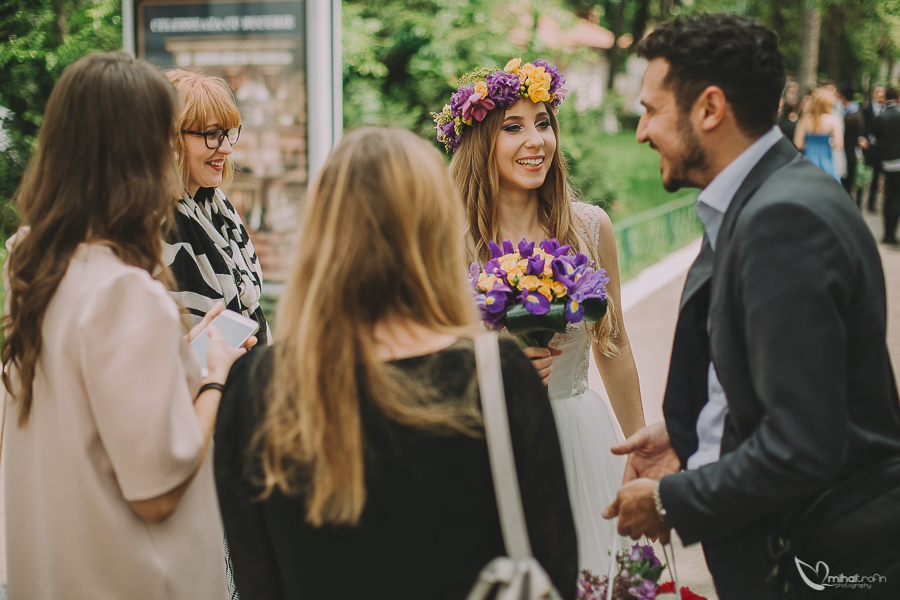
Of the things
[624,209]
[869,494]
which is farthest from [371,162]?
[624,209]

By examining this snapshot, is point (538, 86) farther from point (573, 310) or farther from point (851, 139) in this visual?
point (851, 139)

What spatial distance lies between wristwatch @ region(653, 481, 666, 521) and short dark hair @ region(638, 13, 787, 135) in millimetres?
847

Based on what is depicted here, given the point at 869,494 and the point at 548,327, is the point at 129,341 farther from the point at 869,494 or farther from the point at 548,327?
the point at 869,494

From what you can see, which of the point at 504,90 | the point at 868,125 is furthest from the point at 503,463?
the point at 868,125

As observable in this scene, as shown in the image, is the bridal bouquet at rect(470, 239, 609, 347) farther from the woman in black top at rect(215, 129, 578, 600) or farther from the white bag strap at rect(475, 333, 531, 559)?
the white bag strap at rect(475, 333, 531, 559)

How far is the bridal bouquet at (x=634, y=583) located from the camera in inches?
74.4

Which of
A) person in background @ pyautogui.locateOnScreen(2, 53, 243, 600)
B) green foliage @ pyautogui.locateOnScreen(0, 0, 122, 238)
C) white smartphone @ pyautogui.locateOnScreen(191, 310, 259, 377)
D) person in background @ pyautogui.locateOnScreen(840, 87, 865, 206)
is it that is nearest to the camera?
person in background @ pyautogui.locateOnScreen(2, 53, 243, 600)

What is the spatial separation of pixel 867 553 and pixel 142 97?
1886 mm

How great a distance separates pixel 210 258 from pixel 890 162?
1084 centimetres

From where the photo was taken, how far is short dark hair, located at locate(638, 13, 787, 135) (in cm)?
169

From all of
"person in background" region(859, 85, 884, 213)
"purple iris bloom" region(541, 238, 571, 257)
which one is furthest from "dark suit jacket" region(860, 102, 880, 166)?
"purple iris bloom" region(541, 238, 571, 257)

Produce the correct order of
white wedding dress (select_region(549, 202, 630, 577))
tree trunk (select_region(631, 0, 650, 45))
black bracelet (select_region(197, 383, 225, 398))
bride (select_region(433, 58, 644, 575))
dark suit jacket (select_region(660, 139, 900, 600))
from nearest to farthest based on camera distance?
dark suit jacket (select_region(660, 139, 900, 600)) < black bracelet (select_region(197, 383, 225, 398)) < white wedding dress (select_region(549, 202, 630, 577)) < bride (select_region(433, 58, 644, 575)) < tree trunk (select_region(631, 0, 650, 45))

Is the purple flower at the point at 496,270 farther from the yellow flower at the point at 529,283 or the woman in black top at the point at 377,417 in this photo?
the woman in black top at the point at 377,417

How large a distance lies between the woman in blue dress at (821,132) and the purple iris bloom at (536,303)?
418 inches
